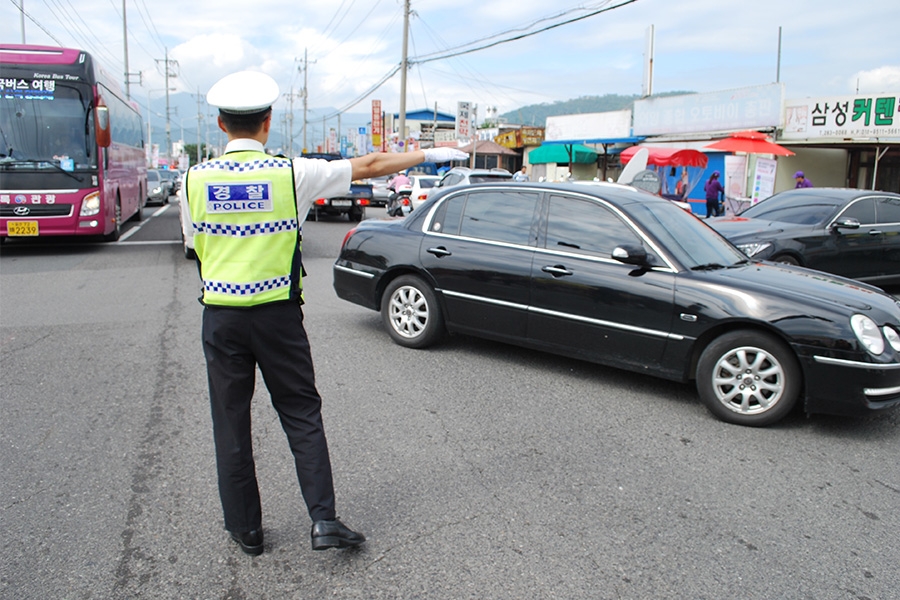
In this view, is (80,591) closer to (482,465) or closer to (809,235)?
(482,465)

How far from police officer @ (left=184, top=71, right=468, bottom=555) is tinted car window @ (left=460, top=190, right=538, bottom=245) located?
2842mm

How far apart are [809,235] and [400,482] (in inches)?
293

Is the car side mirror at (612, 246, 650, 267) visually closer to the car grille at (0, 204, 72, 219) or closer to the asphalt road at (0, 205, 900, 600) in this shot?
the asphalt road at (0, 205, 900, 600)

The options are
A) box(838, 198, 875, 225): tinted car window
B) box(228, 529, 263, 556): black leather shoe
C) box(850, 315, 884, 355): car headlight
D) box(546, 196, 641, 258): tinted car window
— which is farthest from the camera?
box(838, 198, 875, 225): tinted car window

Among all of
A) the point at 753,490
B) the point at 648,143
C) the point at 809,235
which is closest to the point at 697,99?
the point at 648,143

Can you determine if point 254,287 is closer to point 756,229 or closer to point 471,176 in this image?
point 756,229

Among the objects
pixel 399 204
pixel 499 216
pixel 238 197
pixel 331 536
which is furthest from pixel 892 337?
pixel 399 204

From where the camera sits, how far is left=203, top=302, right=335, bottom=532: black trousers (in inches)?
108

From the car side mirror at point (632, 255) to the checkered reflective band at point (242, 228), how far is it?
286 cm

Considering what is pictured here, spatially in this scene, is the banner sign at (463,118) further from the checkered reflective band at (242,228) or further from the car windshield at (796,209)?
the checkered reflective band at (242,228)

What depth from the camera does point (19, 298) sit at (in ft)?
27.3

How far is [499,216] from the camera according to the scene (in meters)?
5.82

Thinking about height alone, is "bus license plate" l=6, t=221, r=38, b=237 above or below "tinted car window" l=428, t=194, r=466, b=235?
below

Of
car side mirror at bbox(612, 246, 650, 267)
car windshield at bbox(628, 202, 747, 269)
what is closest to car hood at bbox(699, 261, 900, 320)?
car windshield at bbox(628, 202, 747, 269)
